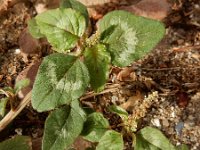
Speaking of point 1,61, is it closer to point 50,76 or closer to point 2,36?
point 2,36

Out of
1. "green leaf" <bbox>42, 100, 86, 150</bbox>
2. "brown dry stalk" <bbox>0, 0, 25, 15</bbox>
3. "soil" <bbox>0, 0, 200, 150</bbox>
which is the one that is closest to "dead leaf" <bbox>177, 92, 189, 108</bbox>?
"soil" <bbox>0, 0, 200, 150</bbox>

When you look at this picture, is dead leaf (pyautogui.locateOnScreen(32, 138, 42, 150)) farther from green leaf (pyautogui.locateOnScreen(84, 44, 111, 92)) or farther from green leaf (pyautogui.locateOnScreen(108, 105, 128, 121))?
green leaf (pyautogui.locateOnScreen(84, 44, 111, 92))

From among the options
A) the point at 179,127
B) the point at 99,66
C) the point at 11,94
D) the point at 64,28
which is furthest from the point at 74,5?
Result: the point at 179,127

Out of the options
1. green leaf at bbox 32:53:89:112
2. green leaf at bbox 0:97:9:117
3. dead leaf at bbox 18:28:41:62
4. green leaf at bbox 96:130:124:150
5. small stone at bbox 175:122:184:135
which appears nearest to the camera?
green leaf at bbox 32:53:89:112

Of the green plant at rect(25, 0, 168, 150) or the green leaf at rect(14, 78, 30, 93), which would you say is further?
the green leaf at rect(14, 78, 30, 93)

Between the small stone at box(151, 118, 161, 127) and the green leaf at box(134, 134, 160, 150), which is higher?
the green leaf at box(134, 134, 160, 150)

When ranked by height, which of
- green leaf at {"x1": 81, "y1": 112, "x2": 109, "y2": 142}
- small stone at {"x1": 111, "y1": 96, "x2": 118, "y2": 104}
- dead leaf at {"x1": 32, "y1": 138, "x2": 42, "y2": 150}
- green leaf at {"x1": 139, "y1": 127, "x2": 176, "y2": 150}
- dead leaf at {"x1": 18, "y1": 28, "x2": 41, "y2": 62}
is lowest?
dead leaf at {"x1": 32, "y1": 138, "x2": 42, "y2": 150}

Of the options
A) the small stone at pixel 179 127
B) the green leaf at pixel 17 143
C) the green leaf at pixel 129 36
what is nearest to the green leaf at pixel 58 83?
the green leaf at pixel 129 36

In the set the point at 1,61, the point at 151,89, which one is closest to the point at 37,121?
the point at 1,61
